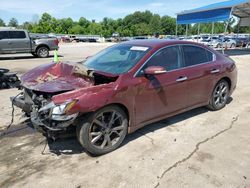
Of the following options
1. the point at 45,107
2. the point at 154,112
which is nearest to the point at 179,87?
the point at 154,112

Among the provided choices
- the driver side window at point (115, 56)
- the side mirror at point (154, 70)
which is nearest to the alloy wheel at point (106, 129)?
the side mirror at point (154, 70)

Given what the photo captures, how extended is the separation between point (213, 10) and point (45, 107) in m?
20.0

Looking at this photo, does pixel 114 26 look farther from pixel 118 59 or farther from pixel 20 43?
pixel 118 59

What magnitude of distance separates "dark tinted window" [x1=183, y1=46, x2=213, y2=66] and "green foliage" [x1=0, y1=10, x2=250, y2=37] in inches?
3132

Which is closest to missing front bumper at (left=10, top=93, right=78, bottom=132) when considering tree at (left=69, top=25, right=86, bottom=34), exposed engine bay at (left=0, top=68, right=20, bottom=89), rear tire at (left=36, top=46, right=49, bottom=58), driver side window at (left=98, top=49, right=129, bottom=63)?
driver side window at (left=98, top=49, right=129, bottom=63)

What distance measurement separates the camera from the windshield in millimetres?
4285

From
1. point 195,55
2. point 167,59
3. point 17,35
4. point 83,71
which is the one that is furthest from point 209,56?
point 17,35

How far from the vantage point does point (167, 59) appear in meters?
4.62

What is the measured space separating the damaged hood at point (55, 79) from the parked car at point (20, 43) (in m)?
13.3

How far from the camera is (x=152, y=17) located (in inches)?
5344

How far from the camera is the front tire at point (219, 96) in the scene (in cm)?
566

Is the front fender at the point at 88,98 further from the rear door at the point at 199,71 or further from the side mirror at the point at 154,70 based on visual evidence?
the rear door at the point at 199,71

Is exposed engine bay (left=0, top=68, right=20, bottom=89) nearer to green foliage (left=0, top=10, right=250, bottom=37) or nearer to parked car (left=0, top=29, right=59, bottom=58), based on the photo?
parked car (left=0, top=29, right=59, bottom=58)

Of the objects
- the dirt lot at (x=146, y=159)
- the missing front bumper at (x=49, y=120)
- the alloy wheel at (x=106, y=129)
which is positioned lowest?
the dirt lot at (x=146, y=159)
